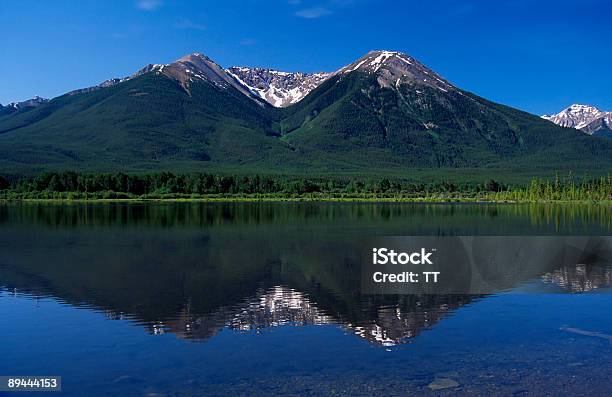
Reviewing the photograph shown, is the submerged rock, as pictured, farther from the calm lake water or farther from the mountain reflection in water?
the mountain reflection in water

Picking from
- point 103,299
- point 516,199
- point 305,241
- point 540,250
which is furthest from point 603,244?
point 516,199

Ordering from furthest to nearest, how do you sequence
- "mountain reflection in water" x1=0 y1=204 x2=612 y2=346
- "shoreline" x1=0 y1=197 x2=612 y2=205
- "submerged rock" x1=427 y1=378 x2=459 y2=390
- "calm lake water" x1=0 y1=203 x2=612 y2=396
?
"shoreline" x1=0 y1=197 x2=612 y2=205 → "mountain reflection in water" x1=0 y1=204 x2=612 y2=346 → "calm lake water" x1=0 y1=203 x2=612 y2=396 → "submerged rock" x1=427 y1=378 x2=459 y2=390

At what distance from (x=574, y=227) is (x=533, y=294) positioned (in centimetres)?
4333

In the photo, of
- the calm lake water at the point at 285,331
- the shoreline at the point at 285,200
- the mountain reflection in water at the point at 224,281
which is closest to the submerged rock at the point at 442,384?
the calm lake water at the point at 285,331

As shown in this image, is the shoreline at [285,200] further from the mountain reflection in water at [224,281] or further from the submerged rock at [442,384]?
the submerged rock at [442,384]

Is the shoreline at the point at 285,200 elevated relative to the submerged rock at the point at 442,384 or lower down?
elevated

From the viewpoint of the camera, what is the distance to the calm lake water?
16.8m

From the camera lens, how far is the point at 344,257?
42.2m

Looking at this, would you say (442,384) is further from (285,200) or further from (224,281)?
(285,200)

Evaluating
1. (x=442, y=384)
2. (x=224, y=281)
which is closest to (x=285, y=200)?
(x=224, y=281)

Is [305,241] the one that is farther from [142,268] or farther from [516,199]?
[516,199]

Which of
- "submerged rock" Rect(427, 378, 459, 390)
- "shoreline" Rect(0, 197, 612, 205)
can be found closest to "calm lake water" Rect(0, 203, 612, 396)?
"submerged rock" Rect(427, 378, 459, 390)

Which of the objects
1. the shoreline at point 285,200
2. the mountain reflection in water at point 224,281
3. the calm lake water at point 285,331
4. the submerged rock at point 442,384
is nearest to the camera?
the submerged rock at point 442,384

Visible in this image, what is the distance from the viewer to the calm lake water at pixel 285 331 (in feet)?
55.0
